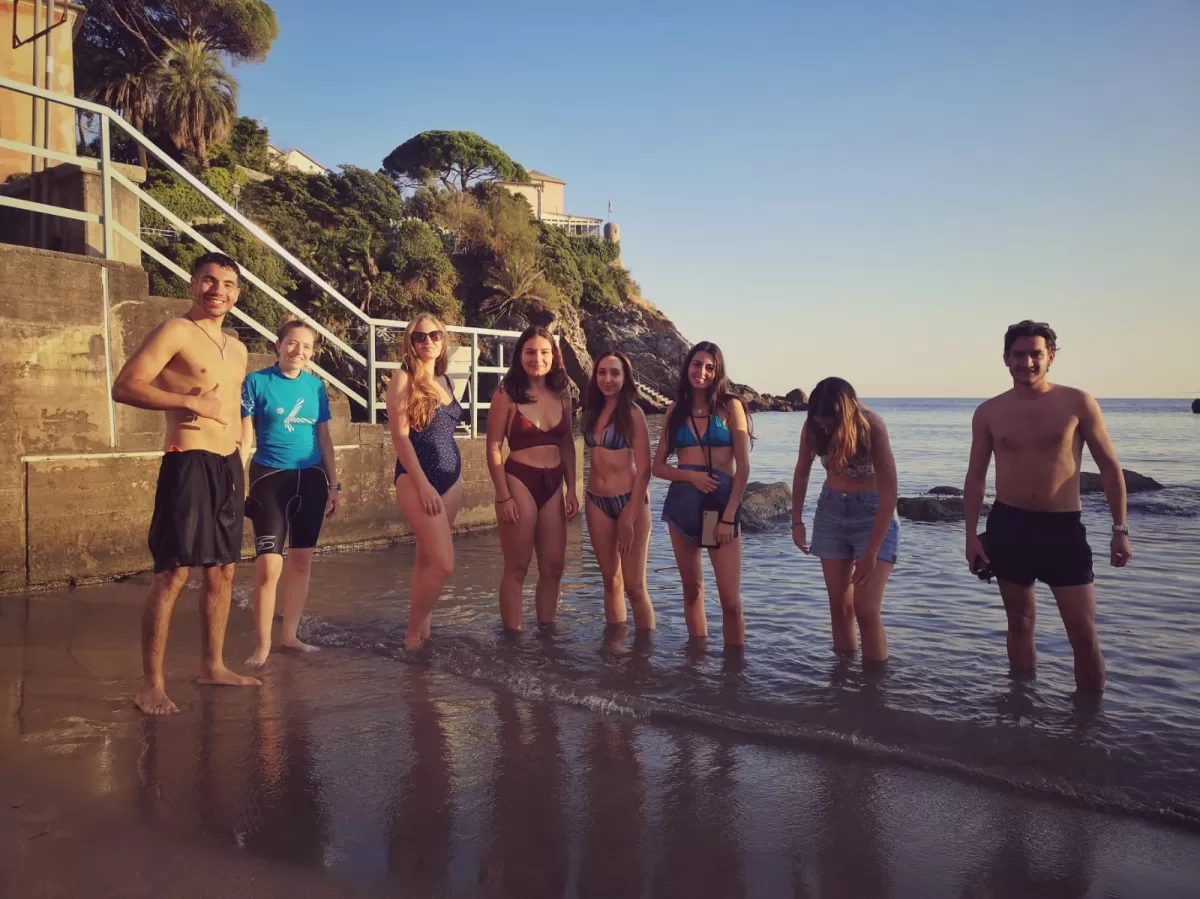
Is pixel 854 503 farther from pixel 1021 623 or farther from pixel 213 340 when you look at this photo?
pixel 213 340

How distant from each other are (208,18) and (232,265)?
34.6 metres

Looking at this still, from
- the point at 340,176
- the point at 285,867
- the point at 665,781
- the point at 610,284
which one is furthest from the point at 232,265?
the point at 610,284

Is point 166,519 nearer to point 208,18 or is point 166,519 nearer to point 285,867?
point 285,867

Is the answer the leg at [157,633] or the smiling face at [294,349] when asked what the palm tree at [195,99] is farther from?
the leg at [157,633]

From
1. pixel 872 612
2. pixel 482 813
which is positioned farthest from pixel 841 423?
pixel 482 813

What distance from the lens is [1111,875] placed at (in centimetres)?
274

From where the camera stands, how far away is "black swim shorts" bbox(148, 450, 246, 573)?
4012mm

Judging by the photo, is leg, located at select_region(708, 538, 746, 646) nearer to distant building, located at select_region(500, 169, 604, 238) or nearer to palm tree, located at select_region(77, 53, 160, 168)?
palm tree, located at select_region(77, 53, 160, 168)

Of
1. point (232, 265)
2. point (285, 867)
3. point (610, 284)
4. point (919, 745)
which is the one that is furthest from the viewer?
point (610, 284)

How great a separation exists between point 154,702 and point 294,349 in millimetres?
2145

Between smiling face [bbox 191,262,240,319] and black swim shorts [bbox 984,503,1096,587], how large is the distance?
4.20 m

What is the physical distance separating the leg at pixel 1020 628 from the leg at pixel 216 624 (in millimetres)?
4127

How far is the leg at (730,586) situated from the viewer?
17.1 ft

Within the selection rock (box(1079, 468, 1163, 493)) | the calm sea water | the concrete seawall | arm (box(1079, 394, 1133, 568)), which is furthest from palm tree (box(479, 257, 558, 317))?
arm (box(1079, 394, 1133, 568))
